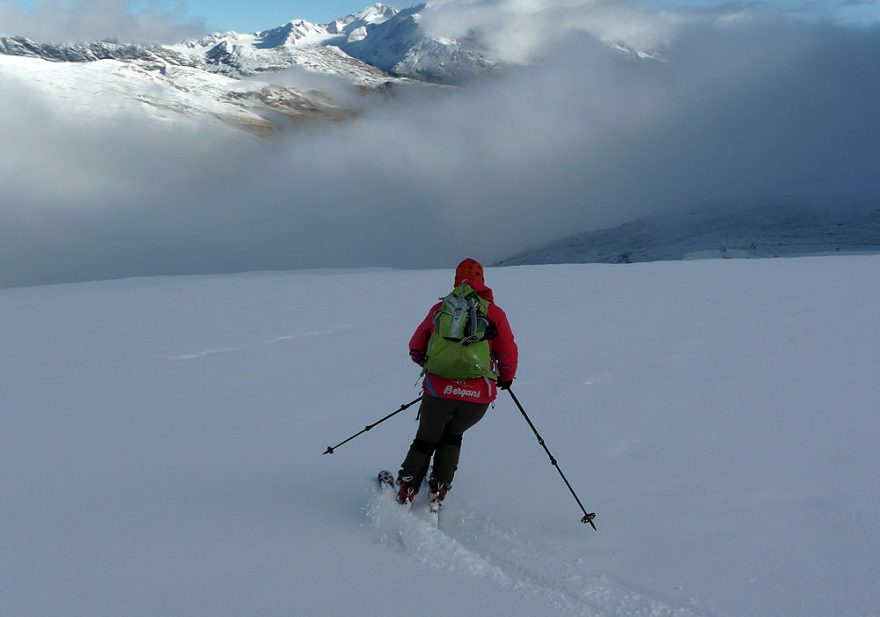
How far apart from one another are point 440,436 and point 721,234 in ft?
571

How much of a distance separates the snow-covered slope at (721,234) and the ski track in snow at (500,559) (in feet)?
394

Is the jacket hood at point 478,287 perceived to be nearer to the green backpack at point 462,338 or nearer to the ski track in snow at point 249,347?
the green backpack at point 462,338

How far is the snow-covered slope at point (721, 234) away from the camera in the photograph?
13638 centimetres

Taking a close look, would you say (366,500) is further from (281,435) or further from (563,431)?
(563,431)

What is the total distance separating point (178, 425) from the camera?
730 cm

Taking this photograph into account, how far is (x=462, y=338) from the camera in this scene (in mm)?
4867

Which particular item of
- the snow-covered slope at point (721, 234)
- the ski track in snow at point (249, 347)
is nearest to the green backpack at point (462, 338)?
the ski track in snow at point (249, 347)

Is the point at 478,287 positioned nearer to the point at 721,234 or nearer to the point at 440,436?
the point at 440,436

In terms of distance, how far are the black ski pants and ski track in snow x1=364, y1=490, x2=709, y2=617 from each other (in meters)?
0.29

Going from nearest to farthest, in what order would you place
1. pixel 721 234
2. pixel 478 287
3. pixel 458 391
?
1. pixel 458 391
2. pixel 478 287
3. pixel 721 234

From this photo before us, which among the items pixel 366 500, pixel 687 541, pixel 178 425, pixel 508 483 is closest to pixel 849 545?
pixel 687 541

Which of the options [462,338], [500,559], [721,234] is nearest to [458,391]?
[462,338]

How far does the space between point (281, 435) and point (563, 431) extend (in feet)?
9.57

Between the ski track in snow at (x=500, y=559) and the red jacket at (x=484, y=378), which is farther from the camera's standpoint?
the red jacket at (x=484, y=378)
